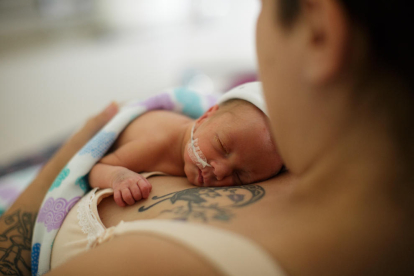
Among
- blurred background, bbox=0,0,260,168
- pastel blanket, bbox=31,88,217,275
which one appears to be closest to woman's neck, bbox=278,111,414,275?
pastel blanket, bbox=31,88,217,275

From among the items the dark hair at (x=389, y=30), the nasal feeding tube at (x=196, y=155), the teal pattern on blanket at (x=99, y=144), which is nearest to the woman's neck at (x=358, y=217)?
the dark hair at (x=389, y=30)

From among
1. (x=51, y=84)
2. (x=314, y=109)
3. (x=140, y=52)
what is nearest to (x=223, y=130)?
(x=314, y=109)

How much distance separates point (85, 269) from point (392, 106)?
65 cm

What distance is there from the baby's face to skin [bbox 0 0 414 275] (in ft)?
1.72

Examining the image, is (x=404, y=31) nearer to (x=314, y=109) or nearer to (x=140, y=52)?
(x=314, y=109)

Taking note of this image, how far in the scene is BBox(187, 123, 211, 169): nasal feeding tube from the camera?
3.94 feet

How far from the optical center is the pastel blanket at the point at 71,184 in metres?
1.06

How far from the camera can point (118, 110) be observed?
1.69 m

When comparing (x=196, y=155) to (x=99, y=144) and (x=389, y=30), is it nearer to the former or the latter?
(x=99, y=144)

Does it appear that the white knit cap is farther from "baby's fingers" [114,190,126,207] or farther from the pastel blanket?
"baby's fingers" [114,190,126,207]

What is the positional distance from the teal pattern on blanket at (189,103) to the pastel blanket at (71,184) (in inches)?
1.6

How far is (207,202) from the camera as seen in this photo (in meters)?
0.78

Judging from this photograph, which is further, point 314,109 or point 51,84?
point 51,84

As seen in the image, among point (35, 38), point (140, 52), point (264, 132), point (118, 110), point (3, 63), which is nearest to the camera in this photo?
point (264, 132)
